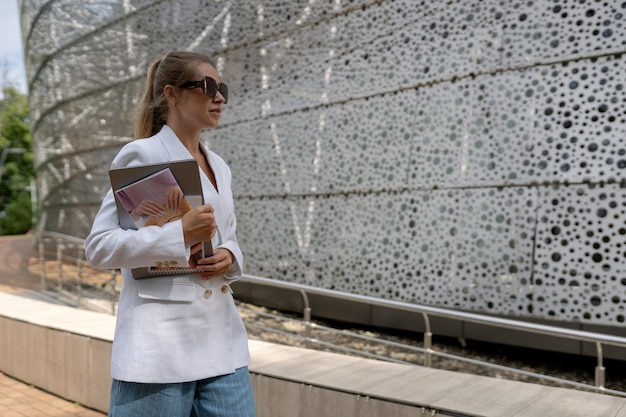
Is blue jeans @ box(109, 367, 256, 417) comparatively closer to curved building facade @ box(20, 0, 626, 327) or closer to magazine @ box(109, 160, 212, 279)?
magazine @ box(109, 160, 212, 279)

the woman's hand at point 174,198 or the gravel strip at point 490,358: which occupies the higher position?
the woman's hand at point 174,198

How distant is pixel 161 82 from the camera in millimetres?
1982

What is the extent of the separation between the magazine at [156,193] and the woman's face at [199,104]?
289 mm

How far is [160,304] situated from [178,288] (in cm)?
7

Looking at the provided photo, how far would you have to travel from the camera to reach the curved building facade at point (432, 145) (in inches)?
240

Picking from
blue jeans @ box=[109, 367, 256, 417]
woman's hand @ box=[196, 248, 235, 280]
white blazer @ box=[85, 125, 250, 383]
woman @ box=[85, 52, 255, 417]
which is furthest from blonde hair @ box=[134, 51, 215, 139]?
blue jeans @ box=[109, 367, 256, 417]

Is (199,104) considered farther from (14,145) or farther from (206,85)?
(14,145)

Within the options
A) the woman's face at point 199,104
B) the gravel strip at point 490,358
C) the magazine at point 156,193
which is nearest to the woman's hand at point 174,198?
the magazine at point 156,193

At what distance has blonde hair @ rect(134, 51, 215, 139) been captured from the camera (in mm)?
1942

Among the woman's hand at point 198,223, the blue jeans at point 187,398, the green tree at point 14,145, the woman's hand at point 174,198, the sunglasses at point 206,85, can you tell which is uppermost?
the green tree at point 14,145

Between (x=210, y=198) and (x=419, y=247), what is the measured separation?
5.39 m

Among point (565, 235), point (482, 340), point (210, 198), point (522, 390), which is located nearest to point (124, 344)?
point (210, 198)

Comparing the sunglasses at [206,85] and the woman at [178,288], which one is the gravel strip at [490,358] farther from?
the sunglasses at [206,85]

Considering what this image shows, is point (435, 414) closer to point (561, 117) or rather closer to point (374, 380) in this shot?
point (374, 380)
